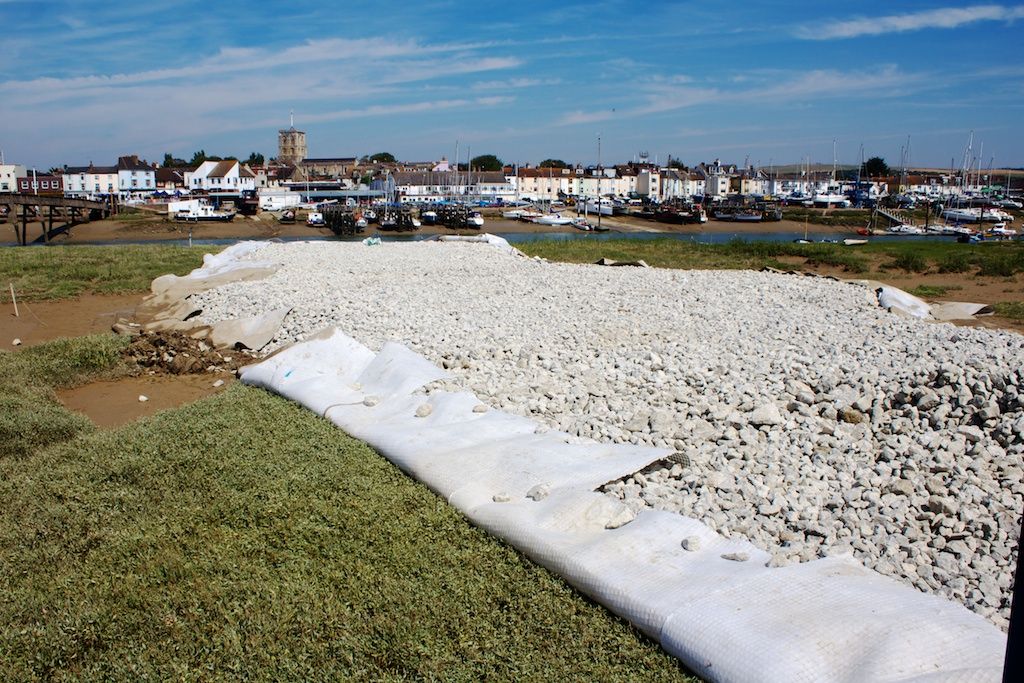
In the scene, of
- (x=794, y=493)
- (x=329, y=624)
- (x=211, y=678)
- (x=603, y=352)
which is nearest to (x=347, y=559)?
(x=329, y=624)

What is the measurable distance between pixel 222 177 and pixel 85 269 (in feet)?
273

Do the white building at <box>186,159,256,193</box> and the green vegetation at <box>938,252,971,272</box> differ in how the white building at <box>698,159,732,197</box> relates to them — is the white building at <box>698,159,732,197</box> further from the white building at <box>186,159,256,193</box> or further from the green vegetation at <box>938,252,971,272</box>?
the green vegetation at <box>938,252,971,272</box>

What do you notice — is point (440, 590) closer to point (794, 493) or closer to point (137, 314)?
point (794, 493)

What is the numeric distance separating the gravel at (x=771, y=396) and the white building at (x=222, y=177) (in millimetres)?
87650

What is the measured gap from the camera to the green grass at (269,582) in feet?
12.0

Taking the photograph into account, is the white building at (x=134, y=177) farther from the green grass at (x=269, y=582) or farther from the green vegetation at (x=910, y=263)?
the green grass at (x=269, y=582)

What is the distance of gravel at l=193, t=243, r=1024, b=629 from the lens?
478 cm

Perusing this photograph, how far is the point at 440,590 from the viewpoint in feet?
13.9

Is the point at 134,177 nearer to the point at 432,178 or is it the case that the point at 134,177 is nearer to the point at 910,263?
the point at 432,178

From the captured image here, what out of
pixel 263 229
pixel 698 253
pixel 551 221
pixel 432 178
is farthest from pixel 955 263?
pixel 432 178

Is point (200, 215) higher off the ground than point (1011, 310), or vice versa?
point (200, 215)

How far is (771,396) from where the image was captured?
6.98 metres

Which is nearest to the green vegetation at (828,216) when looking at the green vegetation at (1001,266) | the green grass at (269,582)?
the green vegetation at (1001,266)

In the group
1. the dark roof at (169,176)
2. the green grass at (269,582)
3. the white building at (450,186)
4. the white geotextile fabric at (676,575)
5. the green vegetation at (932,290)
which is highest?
the dark roof at (169,176)
